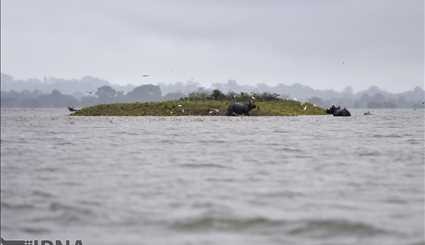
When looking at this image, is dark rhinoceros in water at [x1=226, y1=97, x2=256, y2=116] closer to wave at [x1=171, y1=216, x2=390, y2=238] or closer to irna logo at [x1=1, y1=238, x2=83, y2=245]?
wave at [x1=171, y1=216, x2=390, y2=238]

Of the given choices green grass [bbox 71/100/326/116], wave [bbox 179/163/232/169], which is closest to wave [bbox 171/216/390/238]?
wave [bbox 179/163/232/169]

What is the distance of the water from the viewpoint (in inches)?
645

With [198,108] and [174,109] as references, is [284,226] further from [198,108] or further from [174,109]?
[198,108]

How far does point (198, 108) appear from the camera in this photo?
100188 millimetres

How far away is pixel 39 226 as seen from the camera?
55.1 ft

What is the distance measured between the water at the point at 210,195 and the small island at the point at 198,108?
6062 cm

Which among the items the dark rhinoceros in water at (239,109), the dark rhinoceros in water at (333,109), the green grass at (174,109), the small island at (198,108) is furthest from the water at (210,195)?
the dark rhinoceros in water at (333,109)

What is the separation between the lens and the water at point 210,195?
1638 cm

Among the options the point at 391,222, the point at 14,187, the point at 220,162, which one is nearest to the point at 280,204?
the point at 391,222

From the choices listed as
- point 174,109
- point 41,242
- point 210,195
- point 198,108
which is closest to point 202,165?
point 210,195

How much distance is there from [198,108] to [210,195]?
79.3 metres

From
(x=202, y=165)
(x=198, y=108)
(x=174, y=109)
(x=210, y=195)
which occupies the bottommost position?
(x=210, y=195)

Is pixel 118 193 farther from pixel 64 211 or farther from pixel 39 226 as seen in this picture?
pixel 39 226

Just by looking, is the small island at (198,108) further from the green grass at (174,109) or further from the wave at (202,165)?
the wave at (202,165)
